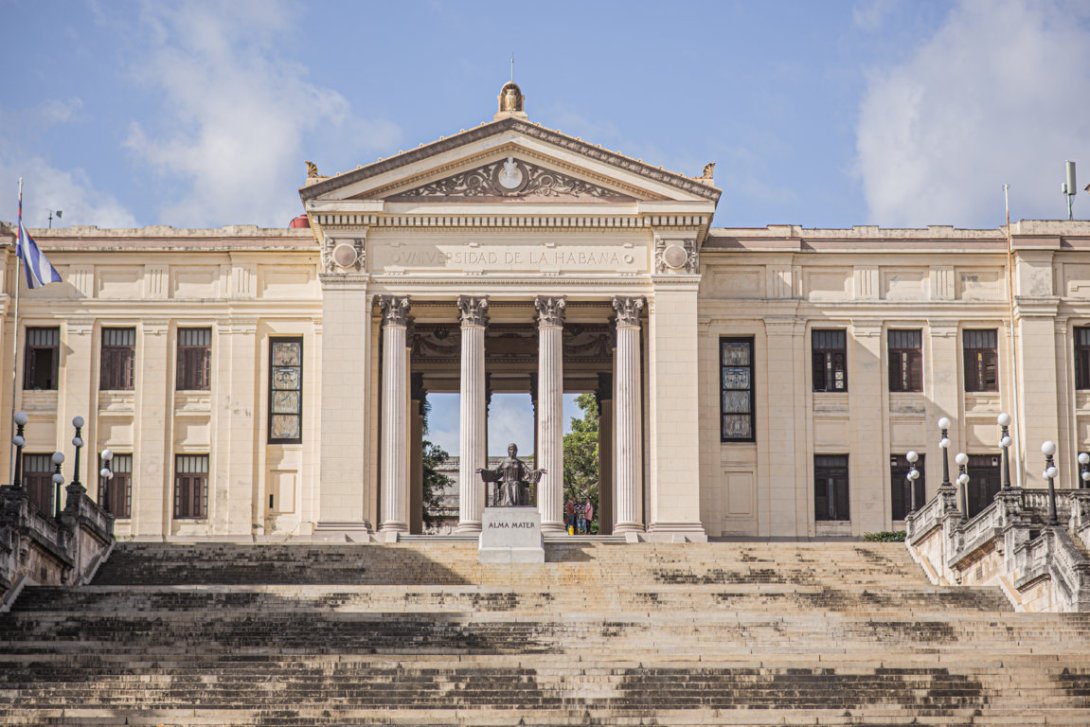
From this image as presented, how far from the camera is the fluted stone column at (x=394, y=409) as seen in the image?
53.2 metres

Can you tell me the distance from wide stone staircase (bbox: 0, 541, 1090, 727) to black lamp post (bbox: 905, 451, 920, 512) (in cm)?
382

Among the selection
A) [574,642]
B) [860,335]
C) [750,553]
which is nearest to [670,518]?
[750,553]

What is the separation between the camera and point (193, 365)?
187ft

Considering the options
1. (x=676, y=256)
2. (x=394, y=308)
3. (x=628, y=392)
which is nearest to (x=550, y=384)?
(x=628, y=392)

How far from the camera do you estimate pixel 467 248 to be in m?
54.3

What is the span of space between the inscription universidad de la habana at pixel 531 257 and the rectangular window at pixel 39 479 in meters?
12.9

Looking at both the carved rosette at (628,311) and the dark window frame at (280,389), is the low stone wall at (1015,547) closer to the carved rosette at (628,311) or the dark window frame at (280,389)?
the carved rosette at (628,311)

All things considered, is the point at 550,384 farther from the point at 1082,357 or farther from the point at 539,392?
the point at 1082,357

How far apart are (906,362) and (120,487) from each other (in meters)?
24.5

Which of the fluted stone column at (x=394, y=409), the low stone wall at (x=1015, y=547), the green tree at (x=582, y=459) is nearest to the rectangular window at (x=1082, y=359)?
the low stone wall at (x=1015, y=547)

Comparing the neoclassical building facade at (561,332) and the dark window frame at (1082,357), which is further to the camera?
the dark window frame at (1082,357)

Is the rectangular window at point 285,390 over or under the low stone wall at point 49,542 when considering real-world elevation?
over

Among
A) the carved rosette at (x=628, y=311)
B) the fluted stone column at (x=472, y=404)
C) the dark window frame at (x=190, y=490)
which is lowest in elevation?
the dark window frame at (x=190, y=490)

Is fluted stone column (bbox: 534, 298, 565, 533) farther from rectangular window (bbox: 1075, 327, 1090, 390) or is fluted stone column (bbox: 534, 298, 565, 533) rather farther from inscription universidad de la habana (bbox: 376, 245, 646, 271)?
rectangular window (bbox: 1075, 327, 1090, 390)
